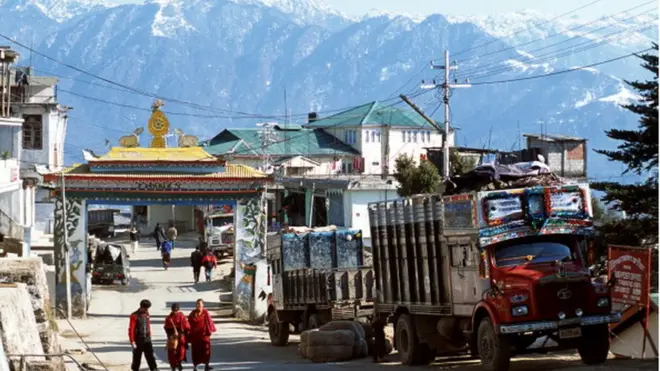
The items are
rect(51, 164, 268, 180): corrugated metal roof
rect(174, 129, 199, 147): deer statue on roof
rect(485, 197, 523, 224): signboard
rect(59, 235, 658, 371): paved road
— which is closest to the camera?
rect(485, 197, 523, 224): signboard

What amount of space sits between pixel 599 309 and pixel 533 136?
192ft

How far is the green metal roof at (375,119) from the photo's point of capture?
12900cm

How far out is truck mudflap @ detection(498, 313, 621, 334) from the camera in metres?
22.5

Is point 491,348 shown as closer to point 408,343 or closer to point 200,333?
point 408,343

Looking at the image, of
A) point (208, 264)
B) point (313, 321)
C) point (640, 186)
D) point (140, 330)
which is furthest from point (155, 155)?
point (140, 330)

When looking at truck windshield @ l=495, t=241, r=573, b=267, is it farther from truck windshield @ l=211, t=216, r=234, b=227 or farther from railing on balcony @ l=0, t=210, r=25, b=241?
truck windshield @ l=211, t=216, r=234, b=227

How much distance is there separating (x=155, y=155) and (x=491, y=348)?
75.0 ft

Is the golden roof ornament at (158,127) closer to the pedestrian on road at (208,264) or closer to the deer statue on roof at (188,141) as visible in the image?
the deer statue on roof at (188,141)

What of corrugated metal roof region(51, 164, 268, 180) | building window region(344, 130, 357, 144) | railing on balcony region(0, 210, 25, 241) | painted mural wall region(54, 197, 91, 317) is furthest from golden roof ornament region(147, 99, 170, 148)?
building window region(344, 130, 357, 144)

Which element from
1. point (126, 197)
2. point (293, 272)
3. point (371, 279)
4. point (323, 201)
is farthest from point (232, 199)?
point (323, 201)

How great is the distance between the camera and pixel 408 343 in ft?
89.1

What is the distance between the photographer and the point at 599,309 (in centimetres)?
2295

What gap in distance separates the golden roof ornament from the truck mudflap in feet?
82.7

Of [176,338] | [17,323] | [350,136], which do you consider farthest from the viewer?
[350,136]
